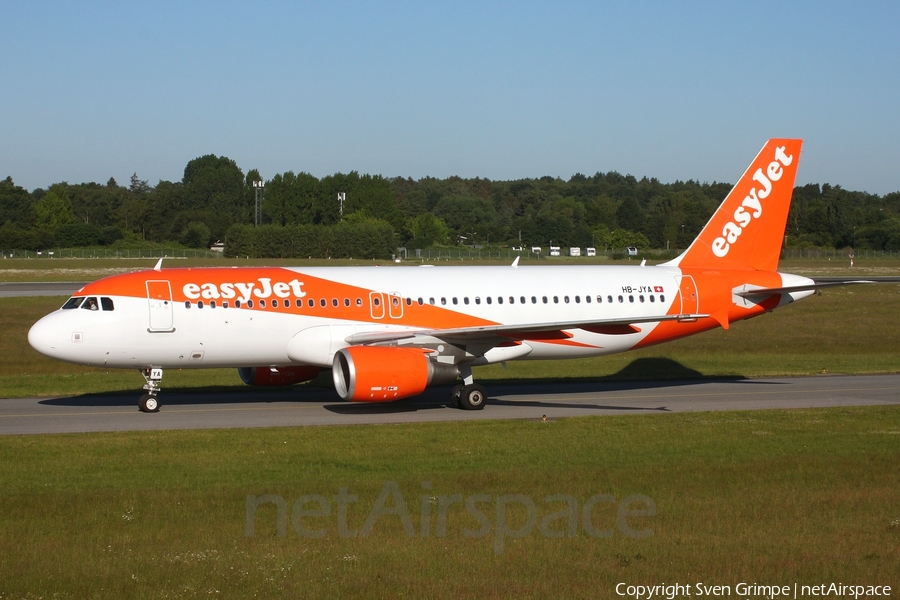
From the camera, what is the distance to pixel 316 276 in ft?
85.1

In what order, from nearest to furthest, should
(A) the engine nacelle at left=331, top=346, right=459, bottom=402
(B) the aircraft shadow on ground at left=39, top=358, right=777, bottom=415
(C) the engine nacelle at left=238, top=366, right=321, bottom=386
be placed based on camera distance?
(A) the engine nacelle at left=331, top=346, right=459, bottom=402
(B) the aircraft shadow on ground at left=39, top=358, right=777, bottom=415
(C) the engine nacelle at left=238, top=366, right=321, bottom=386

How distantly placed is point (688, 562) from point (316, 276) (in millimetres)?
16707

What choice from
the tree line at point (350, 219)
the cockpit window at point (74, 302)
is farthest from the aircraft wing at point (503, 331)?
the tree line at point (350, 219)

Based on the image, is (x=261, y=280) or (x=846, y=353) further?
(x=846, y=353)

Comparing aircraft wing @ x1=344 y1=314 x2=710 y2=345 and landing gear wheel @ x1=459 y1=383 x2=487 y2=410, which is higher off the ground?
aircraft wing @ x1=344 y1=314 x2=710 y2=345

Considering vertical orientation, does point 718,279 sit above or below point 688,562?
above

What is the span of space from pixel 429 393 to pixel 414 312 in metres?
4.15

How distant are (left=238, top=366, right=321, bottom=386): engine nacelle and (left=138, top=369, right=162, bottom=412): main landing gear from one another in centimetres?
296

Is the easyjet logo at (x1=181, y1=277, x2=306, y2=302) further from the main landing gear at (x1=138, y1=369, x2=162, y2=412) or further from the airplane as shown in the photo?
the main landing gear at (x1=138, y1=369, x2=162, y2=412)

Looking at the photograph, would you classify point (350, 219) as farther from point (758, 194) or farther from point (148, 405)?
point (148, 405)

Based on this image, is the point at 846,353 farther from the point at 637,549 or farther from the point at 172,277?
the point at 637,549

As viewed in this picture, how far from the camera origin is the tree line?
120 m

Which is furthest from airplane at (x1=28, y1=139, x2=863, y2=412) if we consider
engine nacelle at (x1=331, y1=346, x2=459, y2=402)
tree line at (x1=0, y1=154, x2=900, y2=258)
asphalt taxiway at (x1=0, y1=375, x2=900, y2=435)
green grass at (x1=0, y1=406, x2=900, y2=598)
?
tree line at (x1=0, y1=154, x2=900, y2=258)

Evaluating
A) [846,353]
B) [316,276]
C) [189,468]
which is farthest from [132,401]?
[846,353]
